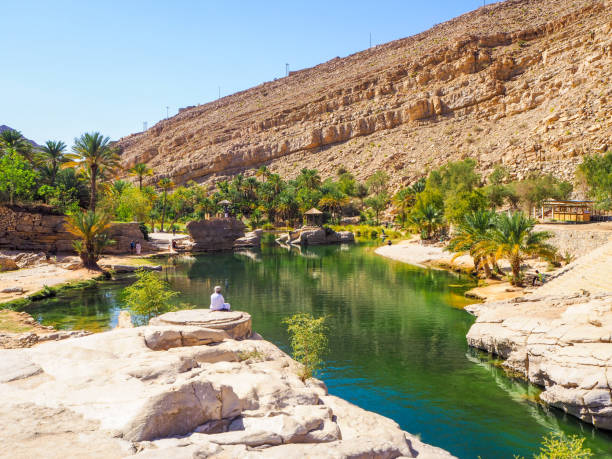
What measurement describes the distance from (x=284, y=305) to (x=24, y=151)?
41830 millimetres

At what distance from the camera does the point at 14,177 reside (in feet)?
130

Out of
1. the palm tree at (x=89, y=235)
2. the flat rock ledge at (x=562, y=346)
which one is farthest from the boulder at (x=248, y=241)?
the flat rock ledge at (x=562, y=346)

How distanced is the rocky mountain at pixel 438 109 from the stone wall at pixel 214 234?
43.3m

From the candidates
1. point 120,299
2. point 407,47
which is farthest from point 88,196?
point 407,47

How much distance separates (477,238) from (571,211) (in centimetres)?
2032

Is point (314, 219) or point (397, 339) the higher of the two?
point (314, 219)

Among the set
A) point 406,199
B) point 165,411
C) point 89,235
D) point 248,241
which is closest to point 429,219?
point 406,199

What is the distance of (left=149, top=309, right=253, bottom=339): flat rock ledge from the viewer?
1259cm

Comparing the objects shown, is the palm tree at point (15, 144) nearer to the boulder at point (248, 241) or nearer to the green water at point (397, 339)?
the boulder at point (248, 241)

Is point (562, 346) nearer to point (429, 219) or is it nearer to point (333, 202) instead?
point (429, 219)

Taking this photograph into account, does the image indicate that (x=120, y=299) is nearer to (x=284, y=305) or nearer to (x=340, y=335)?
(x=284, y=305)

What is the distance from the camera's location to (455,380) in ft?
41.7


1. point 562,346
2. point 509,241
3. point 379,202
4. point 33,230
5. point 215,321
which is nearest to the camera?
point 562,346

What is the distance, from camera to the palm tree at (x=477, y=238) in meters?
26.3
